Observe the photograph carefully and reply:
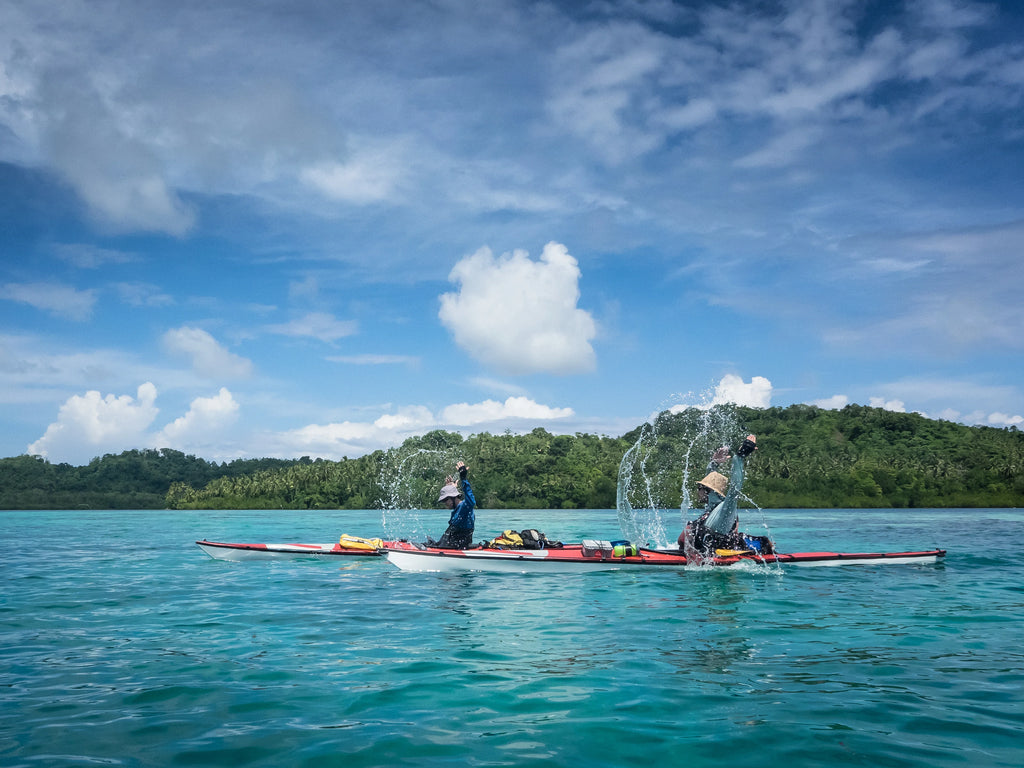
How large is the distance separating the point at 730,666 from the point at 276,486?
11698cm

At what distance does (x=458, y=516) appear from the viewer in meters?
18.0

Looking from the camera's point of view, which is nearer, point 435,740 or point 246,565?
point 435,740

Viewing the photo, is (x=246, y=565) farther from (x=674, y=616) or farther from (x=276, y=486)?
(x=276, y=486)

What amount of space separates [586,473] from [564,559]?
9392cm

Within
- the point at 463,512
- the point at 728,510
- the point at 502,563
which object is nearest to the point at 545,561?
the point at 502,563

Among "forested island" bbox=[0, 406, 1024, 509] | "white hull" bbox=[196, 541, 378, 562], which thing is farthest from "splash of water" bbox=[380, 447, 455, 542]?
"white hull" bbox=[196, 541, 378, 562]

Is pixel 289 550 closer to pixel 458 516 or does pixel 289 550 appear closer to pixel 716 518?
pixel 458 516

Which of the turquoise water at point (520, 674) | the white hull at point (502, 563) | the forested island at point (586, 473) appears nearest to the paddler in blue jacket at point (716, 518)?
the turquoise water at point (520, 674)

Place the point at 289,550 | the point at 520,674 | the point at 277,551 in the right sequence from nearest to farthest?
the point at 520,674 → the point at 289,550 → the point at 277,551

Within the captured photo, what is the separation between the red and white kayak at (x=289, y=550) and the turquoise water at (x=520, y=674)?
4.51 m

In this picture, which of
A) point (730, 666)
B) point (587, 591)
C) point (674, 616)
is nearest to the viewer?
point (730, 666)

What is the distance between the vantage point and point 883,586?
49.5ft

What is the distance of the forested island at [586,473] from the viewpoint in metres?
94.3

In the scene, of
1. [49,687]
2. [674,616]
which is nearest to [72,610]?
[49,687]
